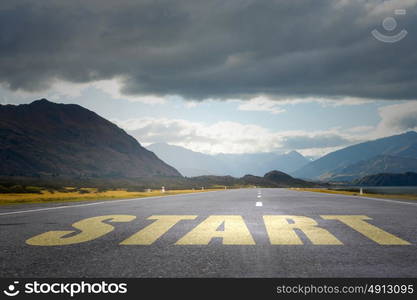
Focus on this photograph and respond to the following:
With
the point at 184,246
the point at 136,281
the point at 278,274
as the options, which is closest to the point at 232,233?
the point at 184,246

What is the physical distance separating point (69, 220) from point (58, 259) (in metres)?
5.60

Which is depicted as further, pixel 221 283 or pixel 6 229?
pixel 6 229

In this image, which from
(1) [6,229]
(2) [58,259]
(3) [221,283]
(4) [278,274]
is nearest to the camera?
(3) [221,283]

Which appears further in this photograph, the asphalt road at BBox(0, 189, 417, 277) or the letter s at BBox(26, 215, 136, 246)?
the letter s at BBox(26, 215, 136, 246)

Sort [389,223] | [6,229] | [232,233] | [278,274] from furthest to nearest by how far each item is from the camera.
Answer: [389,223] < [6,229] < [232,233] < [278,274]

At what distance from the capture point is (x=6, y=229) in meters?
9.95

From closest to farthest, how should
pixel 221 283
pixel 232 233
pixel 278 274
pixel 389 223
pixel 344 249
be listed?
pixel 221 283, pixel 278 274, pixel 344 249, pixel 232 233, pixel 389 223

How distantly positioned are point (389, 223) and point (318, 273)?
657 centimetres

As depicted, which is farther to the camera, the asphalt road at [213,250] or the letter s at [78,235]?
the letter s at [78,235]

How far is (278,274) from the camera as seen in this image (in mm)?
5445

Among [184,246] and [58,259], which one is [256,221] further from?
[58,259]

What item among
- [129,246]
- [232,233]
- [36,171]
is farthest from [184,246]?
[36,171]

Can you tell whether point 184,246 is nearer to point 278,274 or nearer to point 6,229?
point 278,274

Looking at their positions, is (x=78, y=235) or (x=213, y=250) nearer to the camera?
(x=213, y=250)
